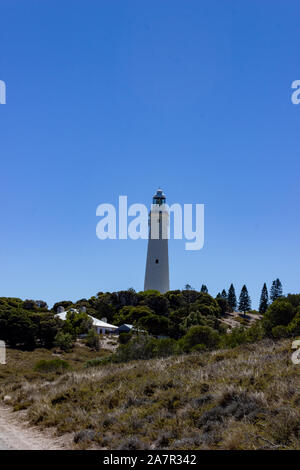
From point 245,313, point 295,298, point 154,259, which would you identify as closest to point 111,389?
point 295,298

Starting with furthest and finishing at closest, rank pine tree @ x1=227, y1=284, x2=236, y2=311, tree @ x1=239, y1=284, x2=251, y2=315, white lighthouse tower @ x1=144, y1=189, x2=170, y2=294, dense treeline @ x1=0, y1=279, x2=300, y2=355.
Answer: pine tree @ x1=227, y1=284, x2=236, y2=311 → tree @ x1=239, y1=284, x2=251, y2=315 → white lighthouse tower @ x1=144, y1=189, x2=170, y2=294 → dense treeline @ x1=0, y1=279, x2=300, y2=355

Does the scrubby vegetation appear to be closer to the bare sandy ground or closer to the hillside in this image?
the hillside

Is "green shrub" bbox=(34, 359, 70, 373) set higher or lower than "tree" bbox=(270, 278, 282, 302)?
lower

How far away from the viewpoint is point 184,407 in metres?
10.2

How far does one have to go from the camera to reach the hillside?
7961 millimetres

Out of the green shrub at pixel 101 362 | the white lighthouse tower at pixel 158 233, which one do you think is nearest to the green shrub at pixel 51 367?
the green shrub at pixel 101 362

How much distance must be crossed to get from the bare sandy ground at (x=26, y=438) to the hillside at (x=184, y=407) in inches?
11.0

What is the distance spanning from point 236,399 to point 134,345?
1629cm

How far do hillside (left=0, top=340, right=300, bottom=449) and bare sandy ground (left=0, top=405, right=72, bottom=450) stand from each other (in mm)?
281

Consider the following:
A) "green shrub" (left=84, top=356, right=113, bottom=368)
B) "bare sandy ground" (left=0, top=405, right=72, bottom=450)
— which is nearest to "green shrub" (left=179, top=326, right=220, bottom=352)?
"green shrub" (left=84, top=356, right=113, bottom=368)

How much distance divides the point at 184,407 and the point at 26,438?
11.9ft

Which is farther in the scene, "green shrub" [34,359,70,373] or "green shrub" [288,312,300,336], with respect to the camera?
"green shrub" [34,359,70,373]
